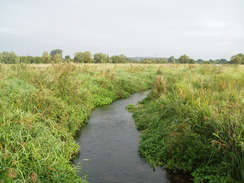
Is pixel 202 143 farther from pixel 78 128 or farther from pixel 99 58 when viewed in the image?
pixel 99 58

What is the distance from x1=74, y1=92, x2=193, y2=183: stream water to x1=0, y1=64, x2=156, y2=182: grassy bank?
513 millimetres

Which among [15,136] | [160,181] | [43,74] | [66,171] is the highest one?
[43,74]

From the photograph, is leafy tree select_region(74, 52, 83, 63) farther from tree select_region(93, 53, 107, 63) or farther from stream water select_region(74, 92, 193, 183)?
stream water select_region(74, 92, 193, 183)

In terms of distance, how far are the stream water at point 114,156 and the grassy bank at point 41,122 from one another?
513 millimetres

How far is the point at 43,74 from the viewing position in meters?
10.5

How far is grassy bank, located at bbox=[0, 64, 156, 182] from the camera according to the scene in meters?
4.41

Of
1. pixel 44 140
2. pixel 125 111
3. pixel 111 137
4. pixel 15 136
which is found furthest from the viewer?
pixel 125 111

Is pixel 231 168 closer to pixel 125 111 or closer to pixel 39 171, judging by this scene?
pixel 39 171

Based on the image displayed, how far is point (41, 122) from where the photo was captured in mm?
6613

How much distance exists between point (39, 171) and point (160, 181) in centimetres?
279

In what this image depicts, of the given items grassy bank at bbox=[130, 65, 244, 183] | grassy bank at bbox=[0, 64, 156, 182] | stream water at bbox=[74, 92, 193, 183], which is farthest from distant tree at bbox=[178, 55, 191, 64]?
grassy bank at bbox=[130, 65, 244, 183]

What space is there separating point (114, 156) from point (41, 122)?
2.36 metres

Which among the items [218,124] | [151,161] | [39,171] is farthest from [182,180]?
[39,171]

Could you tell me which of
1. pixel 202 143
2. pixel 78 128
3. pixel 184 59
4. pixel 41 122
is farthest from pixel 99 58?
pixel 202 143
